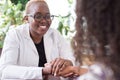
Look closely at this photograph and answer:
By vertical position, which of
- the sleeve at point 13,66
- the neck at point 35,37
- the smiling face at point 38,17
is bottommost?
the sleeve at point 13,66

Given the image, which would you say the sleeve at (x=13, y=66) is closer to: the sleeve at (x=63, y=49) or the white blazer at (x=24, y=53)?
the white blazer at (x=24, y=53)

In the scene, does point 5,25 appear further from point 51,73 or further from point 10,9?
point 51,73

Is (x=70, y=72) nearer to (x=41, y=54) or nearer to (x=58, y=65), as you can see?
(x=58, y=65)

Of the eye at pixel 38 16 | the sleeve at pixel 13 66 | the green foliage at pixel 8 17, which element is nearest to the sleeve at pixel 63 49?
the eye at pixel 38 16

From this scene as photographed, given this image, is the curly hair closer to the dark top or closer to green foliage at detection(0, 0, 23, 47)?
the dark top

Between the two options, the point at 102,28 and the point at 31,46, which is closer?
the point at 102,28

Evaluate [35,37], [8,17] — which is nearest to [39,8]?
[35,37]

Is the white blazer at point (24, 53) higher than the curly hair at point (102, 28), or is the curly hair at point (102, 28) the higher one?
the curly hair at point (102, 28)

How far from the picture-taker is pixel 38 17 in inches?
83.8

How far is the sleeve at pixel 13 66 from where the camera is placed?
1.86 meters

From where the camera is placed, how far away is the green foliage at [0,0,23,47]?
3.18 m

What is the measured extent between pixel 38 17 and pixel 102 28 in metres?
1.48

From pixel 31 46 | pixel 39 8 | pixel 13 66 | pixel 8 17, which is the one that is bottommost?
pixel 13 66

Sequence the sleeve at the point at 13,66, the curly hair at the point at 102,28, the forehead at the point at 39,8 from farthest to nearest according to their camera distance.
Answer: the forehead at the point at 39,8 < the sleeve at the point at 13,66 < the curly hair at the point at 102,28
